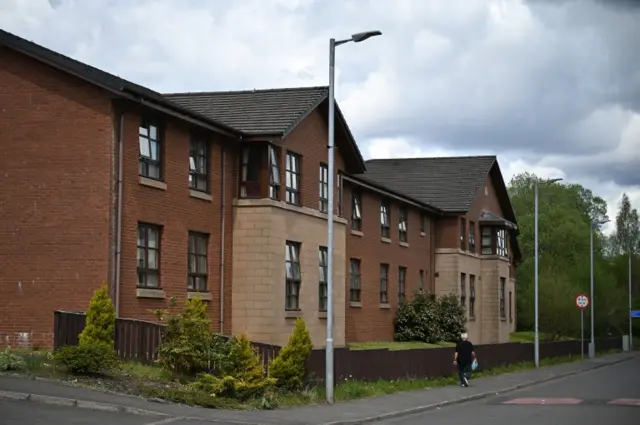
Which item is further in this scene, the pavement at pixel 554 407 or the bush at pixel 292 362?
the bush at pixel 292 362

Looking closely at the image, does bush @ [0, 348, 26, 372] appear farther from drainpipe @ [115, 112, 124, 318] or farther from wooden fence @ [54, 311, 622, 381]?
drainpipe @ [115, 112, 124, 318]

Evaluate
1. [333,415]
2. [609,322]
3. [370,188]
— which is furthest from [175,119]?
[609,322]

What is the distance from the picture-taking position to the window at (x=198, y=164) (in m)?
28.6

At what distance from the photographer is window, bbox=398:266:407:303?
4809 centimetres

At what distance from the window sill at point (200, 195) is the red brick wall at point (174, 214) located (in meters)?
0.11

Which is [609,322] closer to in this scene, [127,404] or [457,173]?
[457,173]

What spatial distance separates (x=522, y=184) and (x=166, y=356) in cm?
9778

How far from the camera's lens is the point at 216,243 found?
29906 mm

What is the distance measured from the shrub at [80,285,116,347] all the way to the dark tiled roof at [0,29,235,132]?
4658mm

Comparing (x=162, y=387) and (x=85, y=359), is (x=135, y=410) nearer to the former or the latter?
(x=85, y=359)

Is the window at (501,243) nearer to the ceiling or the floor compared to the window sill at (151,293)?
nearer to the ceiling

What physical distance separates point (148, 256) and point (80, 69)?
4915 mm

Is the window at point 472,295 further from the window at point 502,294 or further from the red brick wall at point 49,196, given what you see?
the red brick wall at point 49,196

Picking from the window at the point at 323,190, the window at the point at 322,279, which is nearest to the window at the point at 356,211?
the window at the point at 323,190
